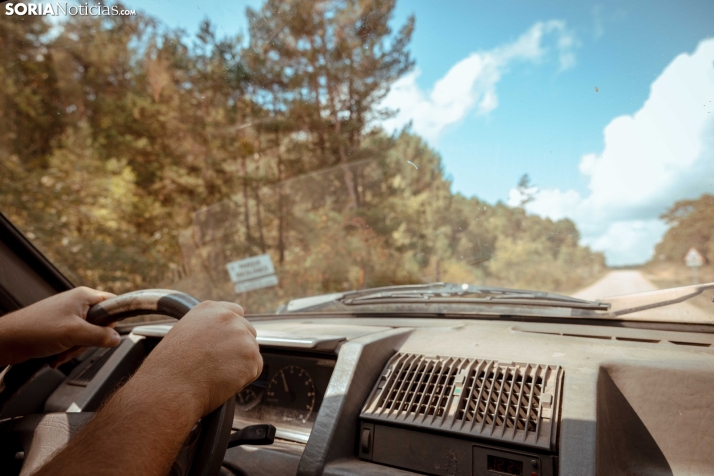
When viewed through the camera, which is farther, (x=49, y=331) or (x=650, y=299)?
(x=650, y=299)

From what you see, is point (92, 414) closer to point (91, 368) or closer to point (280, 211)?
point (91, 368)

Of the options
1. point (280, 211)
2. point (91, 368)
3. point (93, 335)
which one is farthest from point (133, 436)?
point (280, 211)

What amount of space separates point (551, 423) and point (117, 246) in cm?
745

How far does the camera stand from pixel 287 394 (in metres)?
2.40

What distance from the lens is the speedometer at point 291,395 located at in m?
2.33

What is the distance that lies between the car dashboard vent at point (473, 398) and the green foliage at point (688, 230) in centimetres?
88

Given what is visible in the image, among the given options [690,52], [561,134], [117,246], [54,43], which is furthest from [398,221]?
[117,246]

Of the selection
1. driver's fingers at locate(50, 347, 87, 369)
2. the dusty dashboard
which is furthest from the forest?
driver's fingers at locate(50, 347, 87, 369)

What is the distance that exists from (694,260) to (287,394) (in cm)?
198

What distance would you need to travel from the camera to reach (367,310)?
9.36 feet

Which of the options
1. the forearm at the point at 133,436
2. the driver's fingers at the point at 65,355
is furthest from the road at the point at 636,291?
the driver's fingers at the point at 65,355

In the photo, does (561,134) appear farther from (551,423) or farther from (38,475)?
(38,475)

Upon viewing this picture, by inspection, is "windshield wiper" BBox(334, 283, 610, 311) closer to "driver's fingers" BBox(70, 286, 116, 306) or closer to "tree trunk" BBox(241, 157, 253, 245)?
"driver's fingers" BBox(70, 286, 116, 306)

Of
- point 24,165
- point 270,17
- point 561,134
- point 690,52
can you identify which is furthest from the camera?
point 24,165
